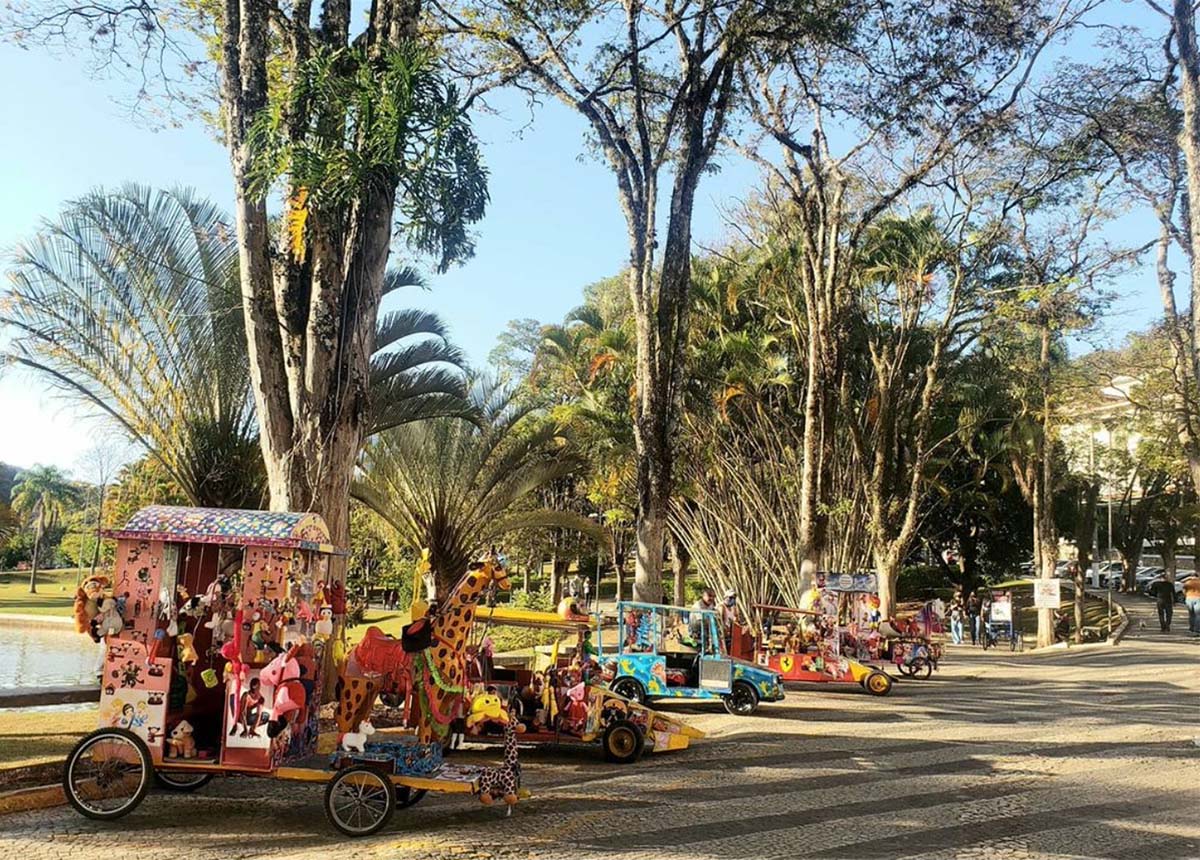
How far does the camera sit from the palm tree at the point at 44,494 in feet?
231

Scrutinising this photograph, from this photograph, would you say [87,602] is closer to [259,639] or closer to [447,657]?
[259,639]

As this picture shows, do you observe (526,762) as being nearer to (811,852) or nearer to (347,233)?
(811,852)

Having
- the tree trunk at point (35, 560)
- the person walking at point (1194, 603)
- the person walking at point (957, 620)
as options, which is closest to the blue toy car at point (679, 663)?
the person walking at point (957, 620)

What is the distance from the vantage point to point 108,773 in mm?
6863

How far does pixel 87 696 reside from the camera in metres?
8.90

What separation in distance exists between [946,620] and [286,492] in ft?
97.0

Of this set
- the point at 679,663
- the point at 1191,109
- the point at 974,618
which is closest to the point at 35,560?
the point at 974,618

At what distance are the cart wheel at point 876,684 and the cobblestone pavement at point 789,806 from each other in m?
2.98

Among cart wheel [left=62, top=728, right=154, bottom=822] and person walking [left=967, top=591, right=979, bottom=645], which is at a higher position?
cart wheel [left=62, top=728, right=154, bottom=822]

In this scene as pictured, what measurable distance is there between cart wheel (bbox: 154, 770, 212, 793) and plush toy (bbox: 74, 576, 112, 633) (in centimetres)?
148

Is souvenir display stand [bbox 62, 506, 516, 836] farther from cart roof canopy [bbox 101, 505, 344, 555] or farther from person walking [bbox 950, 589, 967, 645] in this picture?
person walking [bbox 950, 589, 967, 645]

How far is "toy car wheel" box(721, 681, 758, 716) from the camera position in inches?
531

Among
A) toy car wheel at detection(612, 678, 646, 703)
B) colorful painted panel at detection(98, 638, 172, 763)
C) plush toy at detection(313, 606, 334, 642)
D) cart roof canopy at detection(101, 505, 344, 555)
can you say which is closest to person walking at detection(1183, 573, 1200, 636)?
toy car wheel at detection(612, 678, 646, 703)

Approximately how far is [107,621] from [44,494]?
72.4m
